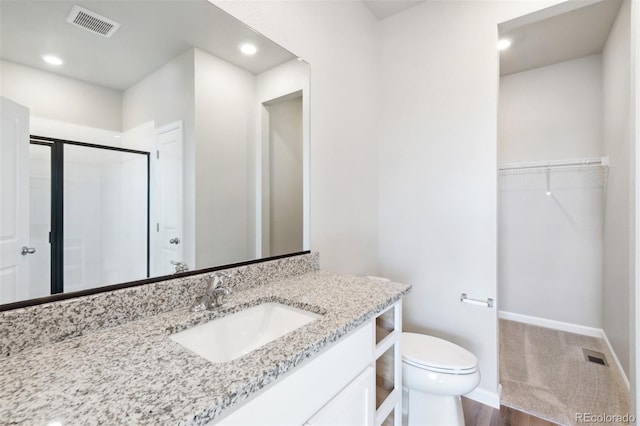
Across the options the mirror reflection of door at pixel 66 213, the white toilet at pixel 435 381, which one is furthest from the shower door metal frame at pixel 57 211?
the white toilet at pixel 435 381

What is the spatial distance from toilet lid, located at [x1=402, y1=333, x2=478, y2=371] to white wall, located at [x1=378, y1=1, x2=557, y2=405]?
378 millimetres

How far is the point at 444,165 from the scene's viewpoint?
77.1 inches

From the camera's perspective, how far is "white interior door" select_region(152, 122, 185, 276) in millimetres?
1016

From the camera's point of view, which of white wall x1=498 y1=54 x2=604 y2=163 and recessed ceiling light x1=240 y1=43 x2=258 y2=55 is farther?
white wall x1=498 y1=54 x2=604 y2=163

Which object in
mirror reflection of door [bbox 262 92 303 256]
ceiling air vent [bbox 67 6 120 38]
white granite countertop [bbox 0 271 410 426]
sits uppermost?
ceiling air vent [bbox 67 6 120 38]

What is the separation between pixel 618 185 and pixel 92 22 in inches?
124

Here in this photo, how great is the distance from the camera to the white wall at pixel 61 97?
72cm

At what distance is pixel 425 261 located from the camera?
2.05 m

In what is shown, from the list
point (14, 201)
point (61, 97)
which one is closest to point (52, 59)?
point (61, 97)

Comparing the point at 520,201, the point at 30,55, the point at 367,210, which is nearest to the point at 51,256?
the point at 30,55

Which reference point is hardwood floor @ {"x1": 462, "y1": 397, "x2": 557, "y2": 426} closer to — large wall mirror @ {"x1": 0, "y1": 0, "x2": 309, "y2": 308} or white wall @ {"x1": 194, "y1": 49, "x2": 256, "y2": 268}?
large wall mirror @ {"x1": 0, "y1": 0, "x2": 309, "y2": 308}

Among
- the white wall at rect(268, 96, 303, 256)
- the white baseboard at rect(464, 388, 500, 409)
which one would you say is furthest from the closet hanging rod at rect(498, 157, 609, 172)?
the white wall at rect(268, 96, 303, 256)

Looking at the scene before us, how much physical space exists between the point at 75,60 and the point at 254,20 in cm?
74

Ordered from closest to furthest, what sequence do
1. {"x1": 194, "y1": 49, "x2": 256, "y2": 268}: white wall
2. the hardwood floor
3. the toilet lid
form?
{"x1": 194, "y1": 49, "x2": 256, "y2": 268}: white wall
the toilet lid
the hardwood floor
